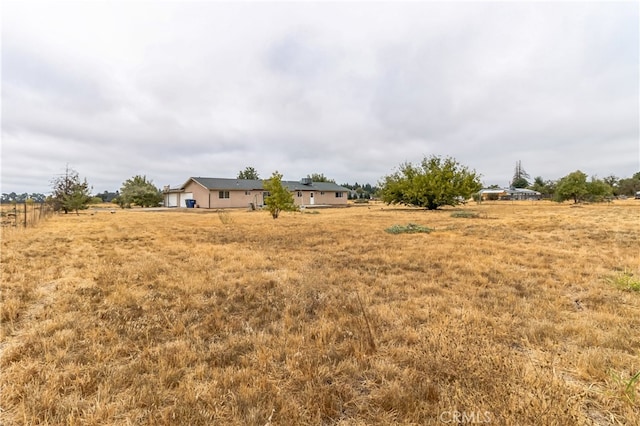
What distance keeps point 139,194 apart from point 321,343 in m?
44.4

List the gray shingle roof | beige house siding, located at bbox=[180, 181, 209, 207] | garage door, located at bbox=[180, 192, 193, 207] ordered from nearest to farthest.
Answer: beige house siding, located at bbox=[180, 181, 209, 207] < the gray shingle roof < garage door, located at bbox=[180, 192, 193, 207]

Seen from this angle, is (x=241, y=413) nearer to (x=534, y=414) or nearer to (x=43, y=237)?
(x=534, y=414)

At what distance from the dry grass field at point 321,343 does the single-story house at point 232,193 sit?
83.2ft

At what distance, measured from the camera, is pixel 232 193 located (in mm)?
35375

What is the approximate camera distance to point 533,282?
5039 mm

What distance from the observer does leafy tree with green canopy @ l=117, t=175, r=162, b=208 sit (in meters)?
38.8

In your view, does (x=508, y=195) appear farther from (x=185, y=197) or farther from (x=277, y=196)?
(x=277, y=196)

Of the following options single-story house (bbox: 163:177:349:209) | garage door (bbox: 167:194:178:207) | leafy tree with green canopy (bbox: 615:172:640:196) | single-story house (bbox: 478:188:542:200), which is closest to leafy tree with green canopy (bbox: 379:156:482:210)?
single-story house (bbox: 163:177:349:209)

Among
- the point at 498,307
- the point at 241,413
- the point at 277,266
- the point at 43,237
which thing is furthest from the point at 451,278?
the point at 43,237

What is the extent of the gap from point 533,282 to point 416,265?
2046 millimetres

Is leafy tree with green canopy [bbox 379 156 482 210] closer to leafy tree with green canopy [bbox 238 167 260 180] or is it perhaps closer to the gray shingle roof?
the gray shingle roof

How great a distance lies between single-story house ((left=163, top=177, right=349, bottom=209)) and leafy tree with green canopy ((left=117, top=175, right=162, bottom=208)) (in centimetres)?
153

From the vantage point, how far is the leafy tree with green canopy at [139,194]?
3878 cm

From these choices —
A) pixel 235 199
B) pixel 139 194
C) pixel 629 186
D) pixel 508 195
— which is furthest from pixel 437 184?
pixel 629 186
